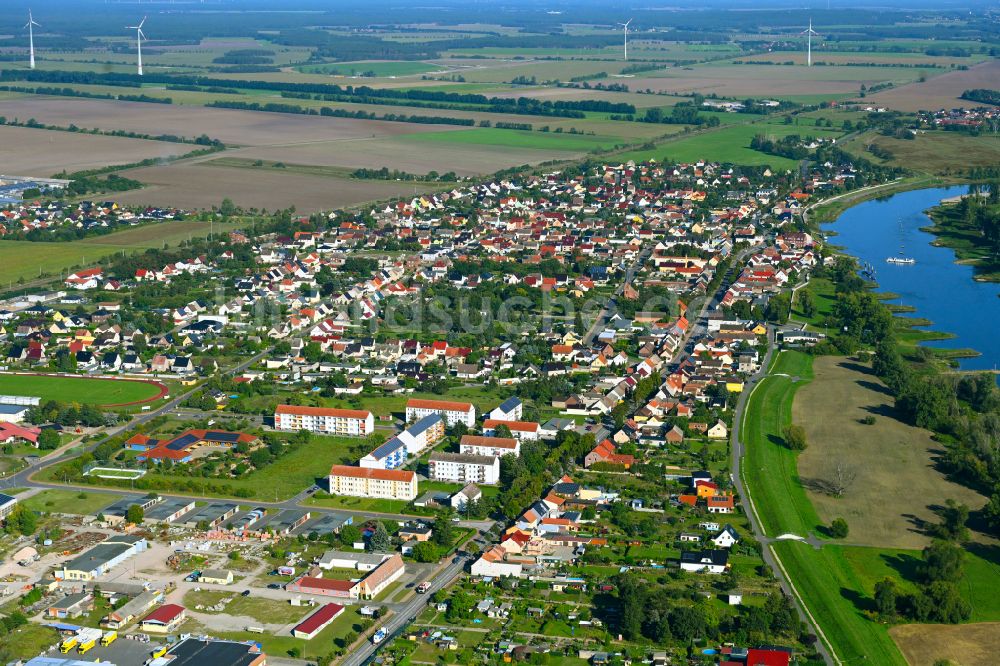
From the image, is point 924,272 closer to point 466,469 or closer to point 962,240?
point 962,240

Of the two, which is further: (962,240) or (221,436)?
(962,240)

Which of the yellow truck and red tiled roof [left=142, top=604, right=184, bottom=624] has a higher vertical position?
red tiled roof [left=142, top=604, right=184, bottom=624]

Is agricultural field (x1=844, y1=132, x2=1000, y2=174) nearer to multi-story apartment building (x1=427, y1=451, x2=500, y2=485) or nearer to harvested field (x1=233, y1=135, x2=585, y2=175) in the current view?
harvested field (x1=233, y1=135, x2=585, y2=175)

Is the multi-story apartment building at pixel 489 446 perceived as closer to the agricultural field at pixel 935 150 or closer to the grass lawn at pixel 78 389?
the grass lawn at pixel 78 389

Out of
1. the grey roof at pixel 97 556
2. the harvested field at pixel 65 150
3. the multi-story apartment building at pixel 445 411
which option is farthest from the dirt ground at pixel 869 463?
the harvested field at pixel 65 150

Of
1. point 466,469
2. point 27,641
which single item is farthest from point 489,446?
point 27,641

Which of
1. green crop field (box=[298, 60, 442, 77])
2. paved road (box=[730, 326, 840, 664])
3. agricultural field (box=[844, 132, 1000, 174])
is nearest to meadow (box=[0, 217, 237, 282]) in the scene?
paved road (box=[730, 326, 840, 664])

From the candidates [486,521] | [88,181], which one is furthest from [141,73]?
[486,521]
